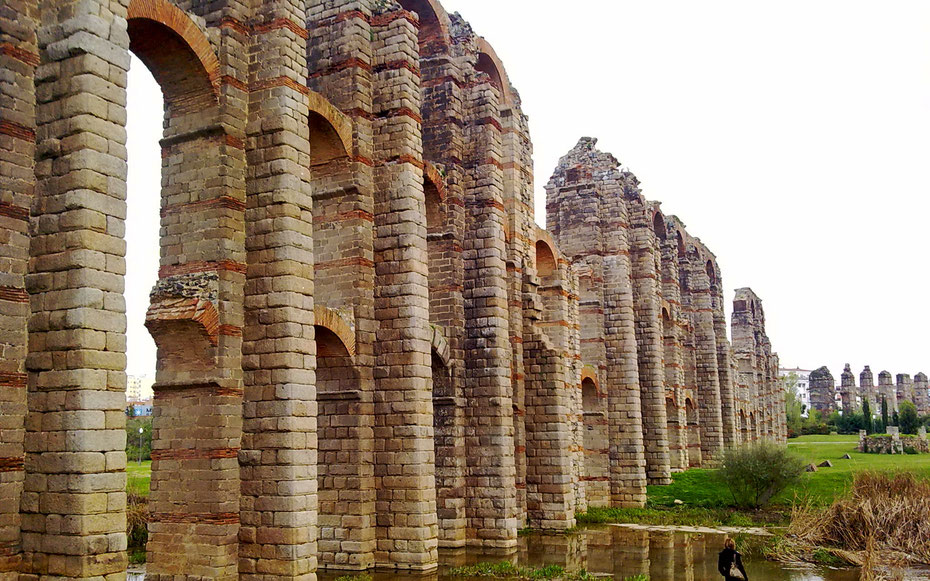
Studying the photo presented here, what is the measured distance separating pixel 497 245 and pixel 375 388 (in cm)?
529

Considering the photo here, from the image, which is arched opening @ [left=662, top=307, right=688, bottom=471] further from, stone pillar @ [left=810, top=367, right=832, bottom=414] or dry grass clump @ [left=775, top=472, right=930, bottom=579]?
stone pillar @ [left=810, top=367, right=832, bottom=414]

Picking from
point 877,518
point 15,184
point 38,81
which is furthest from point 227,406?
point 877,518

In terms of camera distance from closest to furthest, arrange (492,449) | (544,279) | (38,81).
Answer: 1. (38,81)
2. (492,449)
3. (544,279)

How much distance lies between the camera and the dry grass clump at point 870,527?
1609 centimetres

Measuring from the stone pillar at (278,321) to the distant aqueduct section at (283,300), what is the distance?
0.04 m

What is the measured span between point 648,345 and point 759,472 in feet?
23.5

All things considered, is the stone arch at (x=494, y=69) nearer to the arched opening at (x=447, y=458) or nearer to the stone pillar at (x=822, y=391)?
the arched opening at (x=447, y=458)

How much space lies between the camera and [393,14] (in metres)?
15.9

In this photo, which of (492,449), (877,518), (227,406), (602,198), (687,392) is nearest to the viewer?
(227,406)

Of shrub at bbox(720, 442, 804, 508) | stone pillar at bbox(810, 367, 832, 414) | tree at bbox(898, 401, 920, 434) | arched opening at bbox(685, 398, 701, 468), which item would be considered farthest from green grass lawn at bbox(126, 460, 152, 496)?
stone pillar at bbox(810, 367, 832, 414)

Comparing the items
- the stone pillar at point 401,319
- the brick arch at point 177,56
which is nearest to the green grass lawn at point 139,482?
the stone pillar at point 401,319

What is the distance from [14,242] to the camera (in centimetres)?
921

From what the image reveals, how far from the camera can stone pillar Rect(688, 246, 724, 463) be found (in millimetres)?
38031

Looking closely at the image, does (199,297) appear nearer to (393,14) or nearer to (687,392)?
(393,14)
